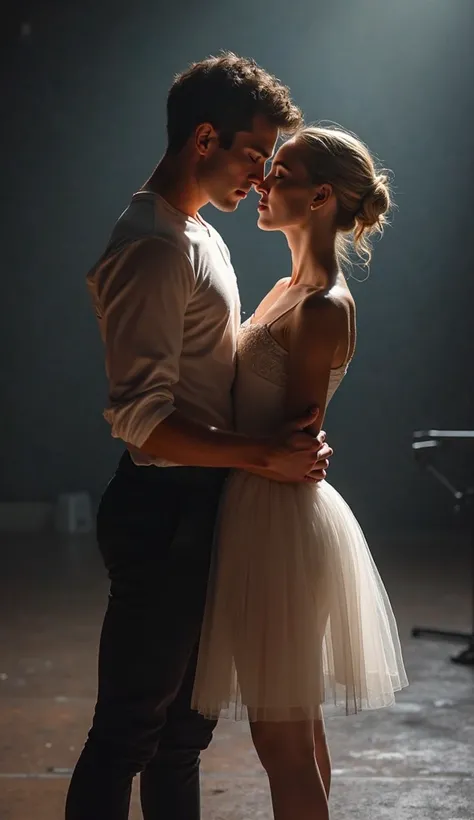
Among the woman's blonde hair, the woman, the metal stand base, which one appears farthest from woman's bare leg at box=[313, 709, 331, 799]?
the metal stand base

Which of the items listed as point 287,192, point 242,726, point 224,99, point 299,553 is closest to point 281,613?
point 299,553

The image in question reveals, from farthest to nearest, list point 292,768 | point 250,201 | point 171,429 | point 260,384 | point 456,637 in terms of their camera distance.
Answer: point 250,201 < point 456,637 < point 260,384 < point 292,768 < point 171,429

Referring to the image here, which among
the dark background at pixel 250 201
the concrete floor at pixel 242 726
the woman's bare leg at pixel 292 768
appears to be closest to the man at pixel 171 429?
the woman's bare leg at pixel 292 768

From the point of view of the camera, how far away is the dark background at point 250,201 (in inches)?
298

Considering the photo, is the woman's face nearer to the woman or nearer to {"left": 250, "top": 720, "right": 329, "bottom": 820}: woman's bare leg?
the woman

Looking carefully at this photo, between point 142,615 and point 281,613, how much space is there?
9.8 inches

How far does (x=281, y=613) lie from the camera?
78.4 inches

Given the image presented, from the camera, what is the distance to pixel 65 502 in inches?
295

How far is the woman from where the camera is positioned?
196 cm

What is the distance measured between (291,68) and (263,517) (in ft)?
20.0

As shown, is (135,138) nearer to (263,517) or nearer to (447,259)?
(447,259)

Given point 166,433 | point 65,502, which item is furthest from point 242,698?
point 65,502

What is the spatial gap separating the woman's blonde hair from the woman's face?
0.7 inches

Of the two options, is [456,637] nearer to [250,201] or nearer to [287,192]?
[287,192]
